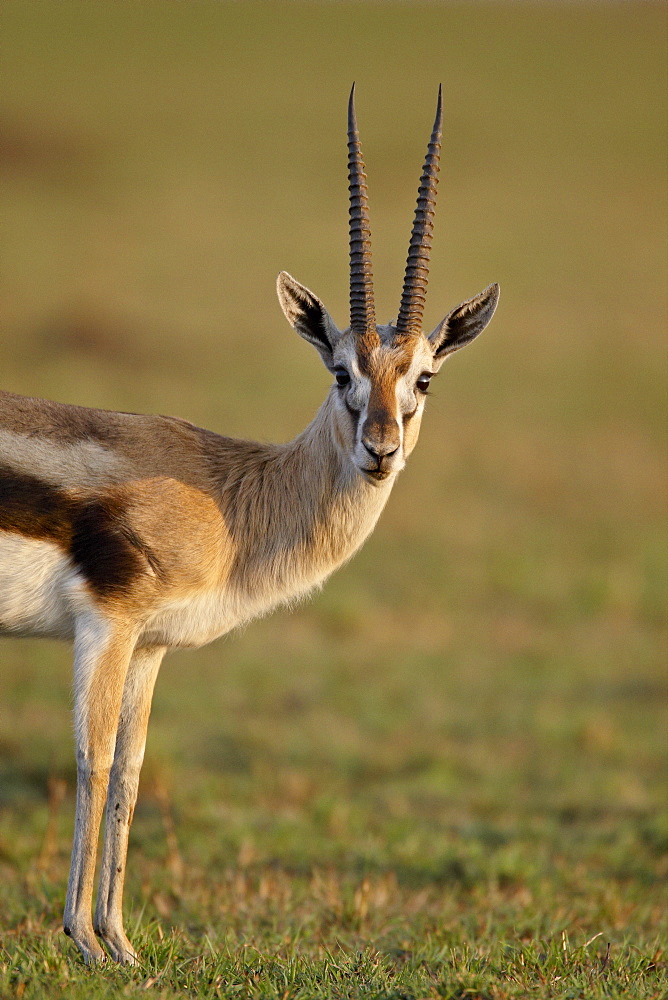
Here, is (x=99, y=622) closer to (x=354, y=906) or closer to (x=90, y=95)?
(x=354, y=906)

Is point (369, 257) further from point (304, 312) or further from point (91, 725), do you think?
point (91, 725)

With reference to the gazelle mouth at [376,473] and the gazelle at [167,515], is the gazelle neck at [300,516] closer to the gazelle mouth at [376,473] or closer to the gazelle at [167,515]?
the gazelle at [167,515]

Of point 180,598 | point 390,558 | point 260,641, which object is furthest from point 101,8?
point 180,598

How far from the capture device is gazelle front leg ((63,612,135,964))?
17.7 feet

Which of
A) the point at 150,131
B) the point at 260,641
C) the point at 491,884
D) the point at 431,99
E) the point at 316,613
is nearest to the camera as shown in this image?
the point at 491,884

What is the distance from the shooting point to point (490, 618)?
14727 mm

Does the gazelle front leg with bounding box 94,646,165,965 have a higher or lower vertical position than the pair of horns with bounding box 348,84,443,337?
lower

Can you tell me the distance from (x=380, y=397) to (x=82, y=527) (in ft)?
5.28

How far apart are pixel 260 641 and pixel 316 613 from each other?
3.86 ft

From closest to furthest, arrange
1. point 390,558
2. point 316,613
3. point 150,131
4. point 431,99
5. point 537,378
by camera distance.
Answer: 1. point 316,613
2. point 390,558
3. point 537,378
4. point 150,131
5. point 431,99

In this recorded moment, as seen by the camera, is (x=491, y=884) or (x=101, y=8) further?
(x=101, y=8)

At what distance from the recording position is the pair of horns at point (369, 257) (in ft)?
19.3

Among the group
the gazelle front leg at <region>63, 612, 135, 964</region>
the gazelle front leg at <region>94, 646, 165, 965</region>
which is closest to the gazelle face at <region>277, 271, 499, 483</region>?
the gazelle front leg at <region>63, 612, 135, 964</region>

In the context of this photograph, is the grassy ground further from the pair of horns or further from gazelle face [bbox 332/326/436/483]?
the pair of horns
